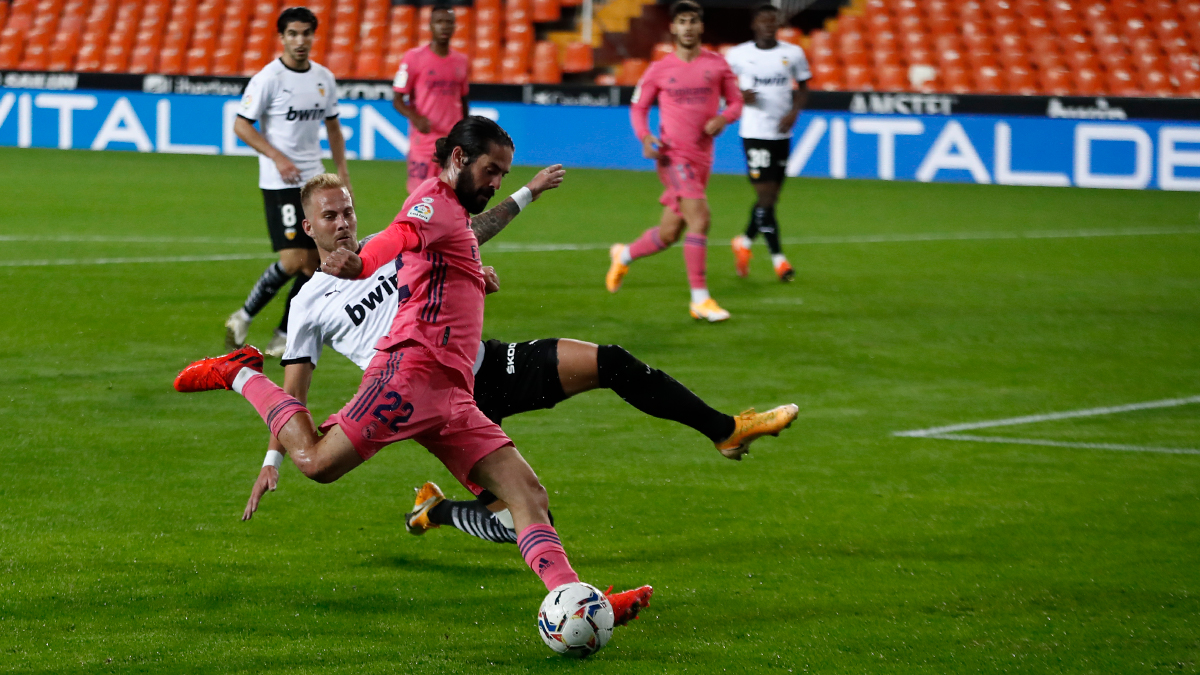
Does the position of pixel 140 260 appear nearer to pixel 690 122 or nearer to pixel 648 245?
pixel 648 245

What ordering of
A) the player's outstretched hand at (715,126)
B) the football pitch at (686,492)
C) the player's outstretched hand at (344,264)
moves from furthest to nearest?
the player's outstretched hand at (715,126) < the football pitch at (686,492) < the player's outstretched hand at (344,264)

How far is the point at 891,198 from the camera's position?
1880 cm

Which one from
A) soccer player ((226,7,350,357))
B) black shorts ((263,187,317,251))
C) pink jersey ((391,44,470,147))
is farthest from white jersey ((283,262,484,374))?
pink jersey ((391,44,470,147))

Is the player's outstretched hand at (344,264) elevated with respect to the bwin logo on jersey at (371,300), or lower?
elevated

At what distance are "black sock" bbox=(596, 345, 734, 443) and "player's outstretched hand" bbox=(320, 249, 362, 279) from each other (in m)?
1.28

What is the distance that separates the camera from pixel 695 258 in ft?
34.6

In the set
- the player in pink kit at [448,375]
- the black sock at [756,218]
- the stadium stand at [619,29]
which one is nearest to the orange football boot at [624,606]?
the player in pink kit at [448,375]

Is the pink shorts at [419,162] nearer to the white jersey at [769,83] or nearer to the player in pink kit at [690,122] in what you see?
the player in pink kit at [690,122]

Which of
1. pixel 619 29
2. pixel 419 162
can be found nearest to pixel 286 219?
pixel 419 162

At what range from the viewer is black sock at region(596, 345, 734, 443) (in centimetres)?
502

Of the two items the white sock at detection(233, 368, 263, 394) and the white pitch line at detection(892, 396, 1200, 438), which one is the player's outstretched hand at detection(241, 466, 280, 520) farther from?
the white pitch line at detection(892, 396, 1200, 438)

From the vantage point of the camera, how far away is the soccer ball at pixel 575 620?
161 inches

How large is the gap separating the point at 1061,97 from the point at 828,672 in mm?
16676

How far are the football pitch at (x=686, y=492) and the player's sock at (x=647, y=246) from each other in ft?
1.31
